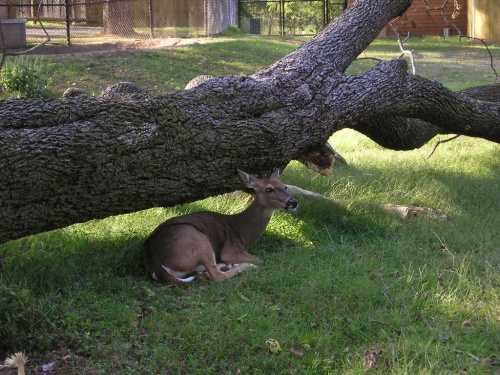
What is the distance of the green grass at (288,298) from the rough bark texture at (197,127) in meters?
0.70

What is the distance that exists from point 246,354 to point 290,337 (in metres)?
0.37

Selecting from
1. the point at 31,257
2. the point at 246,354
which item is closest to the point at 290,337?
the point at 246,354

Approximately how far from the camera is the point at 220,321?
18.1 ft

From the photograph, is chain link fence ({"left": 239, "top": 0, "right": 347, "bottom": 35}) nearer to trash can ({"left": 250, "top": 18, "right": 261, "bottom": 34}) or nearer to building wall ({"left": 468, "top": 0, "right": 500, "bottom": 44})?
trash can ({"left": 250, "top": 18, "right": 261, "bottom": 34})

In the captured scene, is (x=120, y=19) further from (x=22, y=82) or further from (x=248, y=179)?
(x=248, y=179)

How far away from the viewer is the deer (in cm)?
654

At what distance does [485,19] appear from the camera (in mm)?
30125

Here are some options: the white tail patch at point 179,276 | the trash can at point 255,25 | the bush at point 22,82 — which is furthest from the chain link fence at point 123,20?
the white tail patch at point 179,276

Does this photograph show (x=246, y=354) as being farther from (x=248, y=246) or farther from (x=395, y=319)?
(x=248, y=246)

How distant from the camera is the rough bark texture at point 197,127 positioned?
18.6ft

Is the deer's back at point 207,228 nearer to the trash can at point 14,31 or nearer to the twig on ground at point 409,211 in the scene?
the twig on ground at point 409,211

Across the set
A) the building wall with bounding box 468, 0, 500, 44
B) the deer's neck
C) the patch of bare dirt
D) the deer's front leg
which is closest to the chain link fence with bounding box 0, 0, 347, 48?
the patch of bare dirt

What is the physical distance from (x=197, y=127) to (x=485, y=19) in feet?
86.6

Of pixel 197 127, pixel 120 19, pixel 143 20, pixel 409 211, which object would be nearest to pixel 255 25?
pixel 143 20
